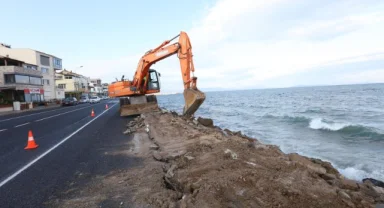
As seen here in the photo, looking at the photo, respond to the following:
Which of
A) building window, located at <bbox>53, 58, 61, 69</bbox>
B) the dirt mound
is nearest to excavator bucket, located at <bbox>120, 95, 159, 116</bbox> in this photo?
the dirt mound

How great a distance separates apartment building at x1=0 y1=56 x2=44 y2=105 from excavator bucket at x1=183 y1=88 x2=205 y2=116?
40828mm

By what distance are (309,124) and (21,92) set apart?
46.8m

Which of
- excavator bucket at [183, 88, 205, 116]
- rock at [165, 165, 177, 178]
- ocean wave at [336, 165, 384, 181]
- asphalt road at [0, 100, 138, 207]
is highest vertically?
excavator bucket at [183, 88, 205, 116]

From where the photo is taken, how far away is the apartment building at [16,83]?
43.5 meters

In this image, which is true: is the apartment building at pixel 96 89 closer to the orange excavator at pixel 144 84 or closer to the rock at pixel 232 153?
the orange excavator at pixel 144 84

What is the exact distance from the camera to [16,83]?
146 feet

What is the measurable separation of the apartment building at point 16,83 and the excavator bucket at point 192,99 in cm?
4083

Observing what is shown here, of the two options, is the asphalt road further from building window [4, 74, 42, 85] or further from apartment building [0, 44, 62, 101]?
apartment building [0, 44, 62, 101]

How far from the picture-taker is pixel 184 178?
205 inches

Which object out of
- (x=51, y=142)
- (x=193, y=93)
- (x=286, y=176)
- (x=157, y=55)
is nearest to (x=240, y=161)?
(x=286, y=176)

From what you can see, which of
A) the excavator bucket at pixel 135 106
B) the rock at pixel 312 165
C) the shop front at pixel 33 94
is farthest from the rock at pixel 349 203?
the shop front at pixel 33 94

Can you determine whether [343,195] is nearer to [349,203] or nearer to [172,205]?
[349,203]

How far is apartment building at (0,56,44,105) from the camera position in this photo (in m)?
43.5

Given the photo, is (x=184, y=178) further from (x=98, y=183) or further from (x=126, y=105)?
(x=126, y=105)
